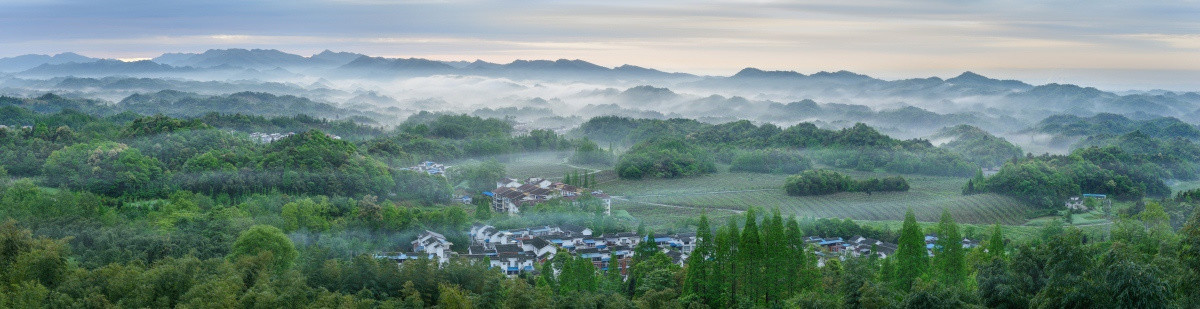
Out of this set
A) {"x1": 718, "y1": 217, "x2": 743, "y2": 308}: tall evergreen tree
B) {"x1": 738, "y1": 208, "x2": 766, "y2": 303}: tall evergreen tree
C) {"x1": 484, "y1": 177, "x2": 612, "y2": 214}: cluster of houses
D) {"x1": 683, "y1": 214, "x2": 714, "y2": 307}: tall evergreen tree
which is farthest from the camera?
{"x1": 484, "y1": 177, "x2": 612, "y2": 214}: cluster of houses

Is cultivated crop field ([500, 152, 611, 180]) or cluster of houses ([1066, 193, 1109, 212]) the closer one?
cluster of houses ([1066, 193, 1109, 212])

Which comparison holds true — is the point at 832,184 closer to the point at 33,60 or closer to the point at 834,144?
the point at 834,144

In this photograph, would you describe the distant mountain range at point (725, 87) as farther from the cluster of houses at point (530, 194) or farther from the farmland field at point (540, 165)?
the cluster of houses at point (530, 194)

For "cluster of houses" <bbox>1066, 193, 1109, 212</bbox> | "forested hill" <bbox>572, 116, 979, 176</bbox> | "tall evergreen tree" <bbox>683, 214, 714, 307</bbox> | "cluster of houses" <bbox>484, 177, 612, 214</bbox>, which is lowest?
"cluster of houses" <bbox>1066, 193, 1109, 212</bbox>

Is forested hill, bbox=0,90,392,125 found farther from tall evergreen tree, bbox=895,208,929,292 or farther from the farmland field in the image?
tall evergreen tree, bbox=895,208,929,292

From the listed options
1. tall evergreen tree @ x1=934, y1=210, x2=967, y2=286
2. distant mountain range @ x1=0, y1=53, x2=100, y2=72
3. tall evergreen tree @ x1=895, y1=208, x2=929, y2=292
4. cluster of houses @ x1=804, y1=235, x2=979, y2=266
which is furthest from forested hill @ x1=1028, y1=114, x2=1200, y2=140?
distant mountain range @ x1=0, y1=53, x2=100, y2=72

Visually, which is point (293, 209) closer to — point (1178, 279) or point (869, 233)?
point (869, 233)

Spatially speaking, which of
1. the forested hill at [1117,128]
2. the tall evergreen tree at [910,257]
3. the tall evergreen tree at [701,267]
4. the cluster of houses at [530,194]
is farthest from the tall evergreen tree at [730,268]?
the forested hill at [1117,128]
